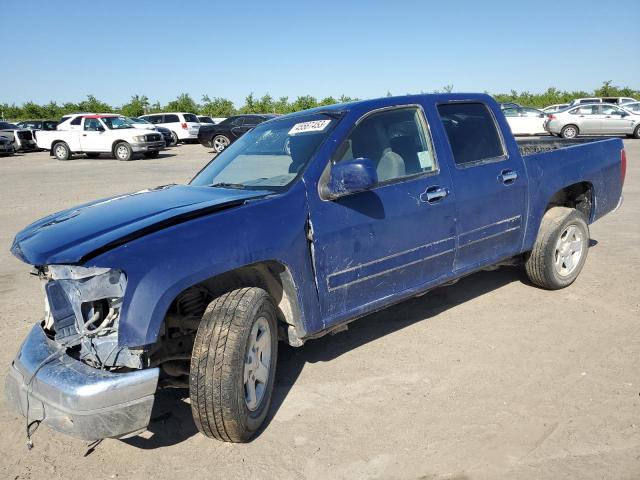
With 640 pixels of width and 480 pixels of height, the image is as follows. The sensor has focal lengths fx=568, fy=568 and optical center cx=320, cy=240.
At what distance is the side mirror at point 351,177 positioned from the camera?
10.9ft

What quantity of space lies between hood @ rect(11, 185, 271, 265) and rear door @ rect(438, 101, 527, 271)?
1.59 m

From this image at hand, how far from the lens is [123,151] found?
2130 centimetres

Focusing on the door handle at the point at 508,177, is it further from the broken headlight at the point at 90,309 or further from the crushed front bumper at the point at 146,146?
the crushed front bumper at the point at 146,146

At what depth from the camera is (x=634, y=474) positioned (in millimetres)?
2678

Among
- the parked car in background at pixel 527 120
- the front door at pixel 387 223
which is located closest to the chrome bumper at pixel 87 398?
the front door at pixel 387 223

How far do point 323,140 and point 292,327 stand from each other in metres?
1.20

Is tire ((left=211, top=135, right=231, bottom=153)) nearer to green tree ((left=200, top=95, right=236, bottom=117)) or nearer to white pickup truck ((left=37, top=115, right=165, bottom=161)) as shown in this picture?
white pickup truck ((left=37, top=115, right=165, bottom=161))

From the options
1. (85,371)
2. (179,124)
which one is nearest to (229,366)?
(85,371)

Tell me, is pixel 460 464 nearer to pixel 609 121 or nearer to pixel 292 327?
pixel 292 327

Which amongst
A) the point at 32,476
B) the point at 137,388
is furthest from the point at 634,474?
the point at 32,476

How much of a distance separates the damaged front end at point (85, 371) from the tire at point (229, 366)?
260mm

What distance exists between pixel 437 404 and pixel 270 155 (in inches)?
80.1

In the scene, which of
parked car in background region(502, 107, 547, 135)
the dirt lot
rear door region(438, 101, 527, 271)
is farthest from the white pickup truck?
rear door region(438, 101, 527, 271)

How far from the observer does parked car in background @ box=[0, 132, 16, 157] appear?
25875 mm
